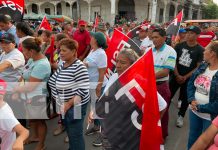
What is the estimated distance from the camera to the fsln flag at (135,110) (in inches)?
85.0

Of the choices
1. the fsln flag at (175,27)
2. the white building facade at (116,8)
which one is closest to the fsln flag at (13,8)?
the fsln flag at (175,27)

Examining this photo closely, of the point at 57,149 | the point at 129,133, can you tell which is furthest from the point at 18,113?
the point at 129,133

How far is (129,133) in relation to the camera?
2242 millimetres

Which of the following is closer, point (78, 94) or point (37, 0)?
point (78, 94)

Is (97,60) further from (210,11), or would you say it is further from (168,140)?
(210,11)

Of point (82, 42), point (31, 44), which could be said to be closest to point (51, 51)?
point (82, 42)

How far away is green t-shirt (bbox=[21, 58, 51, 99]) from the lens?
122 inches

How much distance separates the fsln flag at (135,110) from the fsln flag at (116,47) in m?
1.39

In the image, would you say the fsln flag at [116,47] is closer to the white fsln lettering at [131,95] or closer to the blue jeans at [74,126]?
the blue jeans at [74,126]

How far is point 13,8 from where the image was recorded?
5.56m

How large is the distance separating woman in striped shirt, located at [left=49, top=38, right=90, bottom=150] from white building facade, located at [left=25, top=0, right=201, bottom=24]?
35.0 m

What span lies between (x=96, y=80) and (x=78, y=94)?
43.5 inches

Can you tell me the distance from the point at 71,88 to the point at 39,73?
19.2 inches

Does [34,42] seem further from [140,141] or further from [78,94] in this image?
[140,141]
